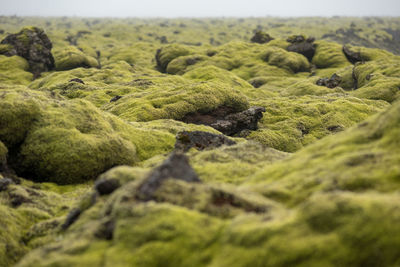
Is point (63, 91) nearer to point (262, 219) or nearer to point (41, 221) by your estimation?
Result: point (41, 221)

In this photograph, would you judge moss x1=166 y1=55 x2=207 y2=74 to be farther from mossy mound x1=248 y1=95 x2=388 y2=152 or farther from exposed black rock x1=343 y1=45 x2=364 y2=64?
mossy mound x1=248 y1=95 x2=388 y2=152

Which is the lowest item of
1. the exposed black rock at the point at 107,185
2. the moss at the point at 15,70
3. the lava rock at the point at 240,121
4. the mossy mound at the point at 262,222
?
the moss at the point at 15,70

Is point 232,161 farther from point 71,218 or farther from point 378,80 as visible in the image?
point 378,80

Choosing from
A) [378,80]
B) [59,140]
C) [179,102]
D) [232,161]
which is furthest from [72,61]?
[232,161]

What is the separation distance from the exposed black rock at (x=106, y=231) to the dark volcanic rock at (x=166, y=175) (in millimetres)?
1338

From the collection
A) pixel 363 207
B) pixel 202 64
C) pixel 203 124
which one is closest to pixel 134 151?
pixel 203 124

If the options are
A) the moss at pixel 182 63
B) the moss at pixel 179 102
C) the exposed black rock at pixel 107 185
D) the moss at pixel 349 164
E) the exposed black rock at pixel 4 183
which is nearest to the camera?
the moss at pixel 349 164

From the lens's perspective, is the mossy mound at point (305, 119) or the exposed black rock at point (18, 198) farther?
the mossy mound at point (305, 119)

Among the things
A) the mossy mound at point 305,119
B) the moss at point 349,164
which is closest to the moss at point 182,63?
the mossy mound at point 305,119

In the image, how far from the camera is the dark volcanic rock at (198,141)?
23547 mm

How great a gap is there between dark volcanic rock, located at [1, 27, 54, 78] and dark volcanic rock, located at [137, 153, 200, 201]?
87.6 metres

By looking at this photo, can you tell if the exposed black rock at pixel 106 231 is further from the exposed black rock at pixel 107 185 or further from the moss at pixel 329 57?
the moss at pixel 329 57

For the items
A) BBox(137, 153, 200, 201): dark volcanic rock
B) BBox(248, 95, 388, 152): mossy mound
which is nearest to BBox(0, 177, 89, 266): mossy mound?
BBox(137, 153, 200, 201): dark volcanic rock

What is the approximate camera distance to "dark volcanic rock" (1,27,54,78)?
88062 millimetres
